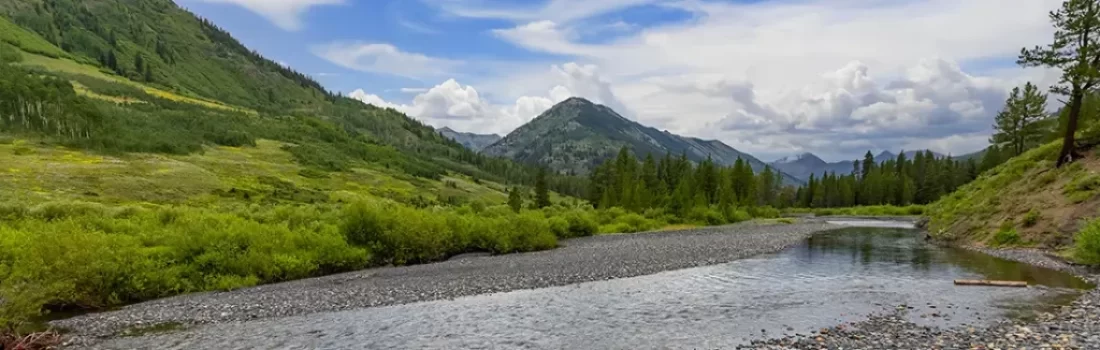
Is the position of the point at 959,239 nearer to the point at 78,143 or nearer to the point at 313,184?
the point at 313,184

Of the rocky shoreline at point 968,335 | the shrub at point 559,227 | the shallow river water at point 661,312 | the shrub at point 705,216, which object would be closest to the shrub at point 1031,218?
the shallow river water at point 661,312

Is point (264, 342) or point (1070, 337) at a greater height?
point (1070, 337)

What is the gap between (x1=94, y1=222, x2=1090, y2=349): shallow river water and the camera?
18.2 meters

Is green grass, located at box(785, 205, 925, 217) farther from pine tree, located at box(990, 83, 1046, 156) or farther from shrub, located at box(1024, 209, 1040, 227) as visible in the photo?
shrub, located at box(1024, 209, 1040, 227)

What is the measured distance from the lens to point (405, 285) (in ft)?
96.9

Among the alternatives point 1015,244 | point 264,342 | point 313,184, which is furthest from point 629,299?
point 313,184

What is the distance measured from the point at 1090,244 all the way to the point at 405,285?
3184 cm

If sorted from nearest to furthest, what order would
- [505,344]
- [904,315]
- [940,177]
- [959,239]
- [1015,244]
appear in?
1. [505,344]
2. [904,315]
3. [1015,244]
4. [959,239]
5. [940,177]

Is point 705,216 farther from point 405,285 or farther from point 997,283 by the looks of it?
point 405,285

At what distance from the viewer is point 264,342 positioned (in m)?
18.5

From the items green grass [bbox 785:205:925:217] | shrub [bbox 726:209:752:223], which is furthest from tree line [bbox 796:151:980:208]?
shrub [bbox 726:209:752:223]

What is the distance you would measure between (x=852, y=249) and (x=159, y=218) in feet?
173

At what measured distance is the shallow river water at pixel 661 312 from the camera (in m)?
18.2

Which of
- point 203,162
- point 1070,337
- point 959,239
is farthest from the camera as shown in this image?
point 203,162
